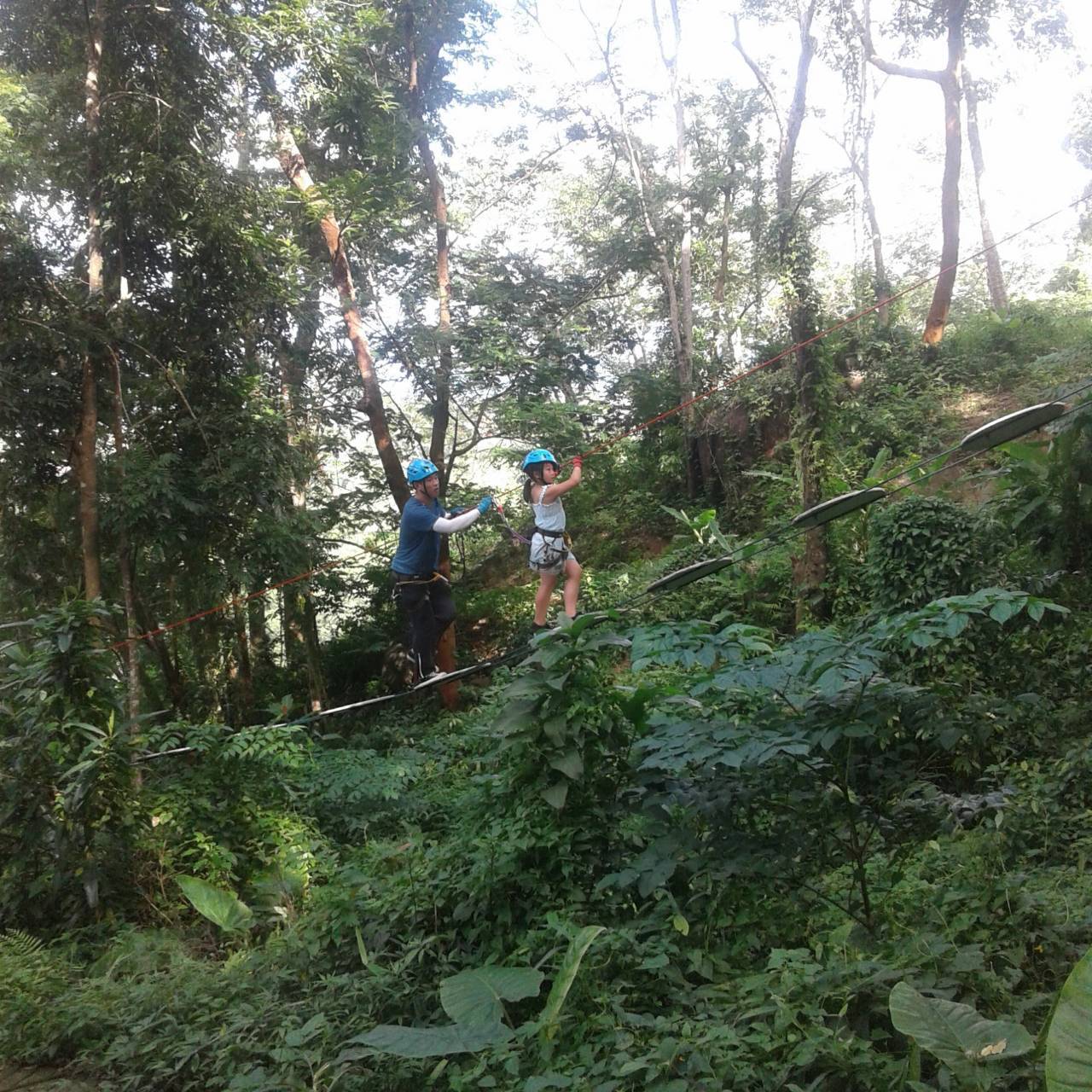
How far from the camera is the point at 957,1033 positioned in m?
1.96

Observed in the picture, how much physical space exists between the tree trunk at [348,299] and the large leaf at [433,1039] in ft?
23.9

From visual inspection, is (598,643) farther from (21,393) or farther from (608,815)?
(21,393)

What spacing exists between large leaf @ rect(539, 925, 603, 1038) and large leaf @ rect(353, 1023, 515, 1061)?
0.40 ft

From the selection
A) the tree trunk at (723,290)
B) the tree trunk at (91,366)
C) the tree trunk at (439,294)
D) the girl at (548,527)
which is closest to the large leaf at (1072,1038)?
the girl at (548,527)

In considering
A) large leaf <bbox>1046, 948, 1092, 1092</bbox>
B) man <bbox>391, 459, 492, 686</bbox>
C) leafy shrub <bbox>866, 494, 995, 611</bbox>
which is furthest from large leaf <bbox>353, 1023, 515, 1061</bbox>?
leafy shrub <bbox>866, 494, 995, 611</bbox>

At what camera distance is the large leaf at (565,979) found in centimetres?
248

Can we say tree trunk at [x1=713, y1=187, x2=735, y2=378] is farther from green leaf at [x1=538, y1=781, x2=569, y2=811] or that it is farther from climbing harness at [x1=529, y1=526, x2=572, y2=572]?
green leaf at [x1=538, y1=781, x2=569, y2=811]

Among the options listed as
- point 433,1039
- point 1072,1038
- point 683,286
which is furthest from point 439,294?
point 1072,1038

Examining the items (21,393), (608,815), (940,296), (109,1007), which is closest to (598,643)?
(608,815)

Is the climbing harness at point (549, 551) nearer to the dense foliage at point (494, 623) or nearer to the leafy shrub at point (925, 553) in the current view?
the dense foliage at point (494, 623)

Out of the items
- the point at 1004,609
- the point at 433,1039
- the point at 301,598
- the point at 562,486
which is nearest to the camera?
the point at 433,1039

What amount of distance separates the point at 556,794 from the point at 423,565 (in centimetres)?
305

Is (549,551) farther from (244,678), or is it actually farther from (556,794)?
(244,678)

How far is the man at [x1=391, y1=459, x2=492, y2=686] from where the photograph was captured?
5.81 m
